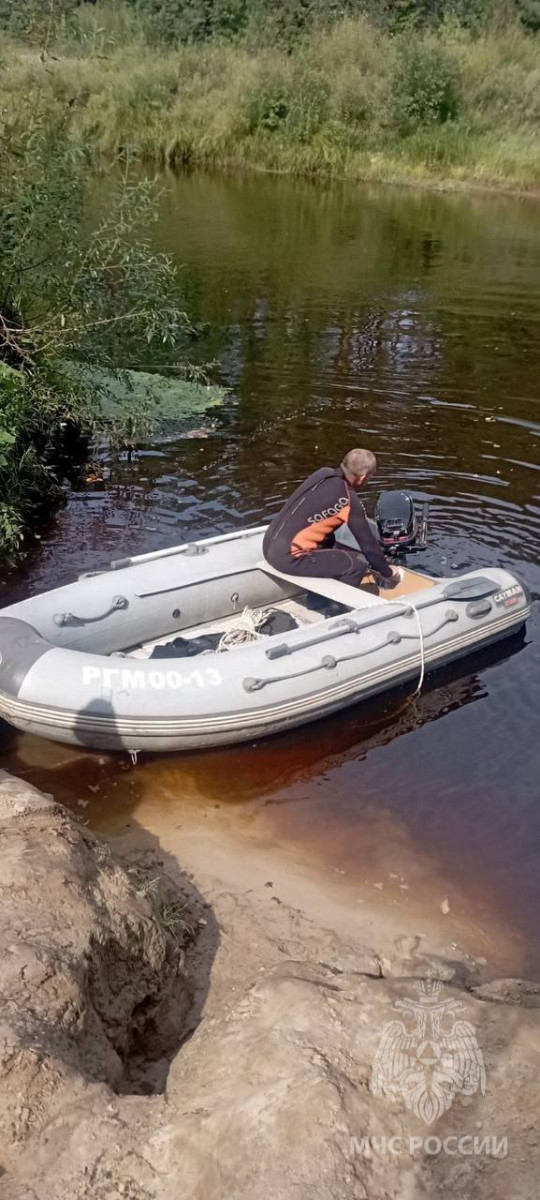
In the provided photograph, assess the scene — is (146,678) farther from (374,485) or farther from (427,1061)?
(374,485)

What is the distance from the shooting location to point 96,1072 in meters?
2.59

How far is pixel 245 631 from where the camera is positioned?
5.59 metres

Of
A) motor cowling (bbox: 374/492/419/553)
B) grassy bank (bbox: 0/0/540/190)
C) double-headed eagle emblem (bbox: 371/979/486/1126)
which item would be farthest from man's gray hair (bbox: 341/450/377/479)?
grassy bank (bbox: 0/0/540/190)

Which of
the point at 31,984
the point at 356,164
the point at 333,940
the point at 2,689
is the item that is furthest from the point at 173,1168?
the point at 356,164

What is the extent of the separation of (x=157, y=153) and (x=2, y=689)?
21370 mm

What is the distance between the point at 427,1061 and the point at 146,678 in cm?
250

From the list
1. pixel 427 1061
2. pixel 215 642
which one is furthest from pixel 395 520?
pixel 427 1061

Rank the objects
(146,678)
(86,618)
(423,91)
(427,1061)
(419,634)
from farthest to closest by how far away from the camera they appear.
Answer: (423,91) → (419,634) → (86,618) → (146,678) → (427,1061)

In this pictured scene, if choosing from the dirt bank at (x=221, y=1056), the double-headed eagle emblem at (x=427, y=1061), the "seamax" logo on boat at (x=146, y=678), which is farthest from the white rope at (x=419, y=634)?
the double-headed eagle emblem at (x=427, y=1061)

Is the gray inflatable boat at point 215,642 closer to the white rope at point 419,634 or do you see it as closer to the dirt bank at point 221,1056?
the white rope at point 419,634

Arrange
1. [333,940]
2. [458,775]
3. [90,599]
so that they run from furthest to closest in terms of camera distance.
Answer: [90,599], [458,775], [333,940]

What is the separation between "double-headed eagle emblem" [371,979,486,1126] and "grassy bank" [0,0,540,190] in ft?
70.4

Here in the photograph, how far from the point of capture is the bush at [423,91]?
2250cm

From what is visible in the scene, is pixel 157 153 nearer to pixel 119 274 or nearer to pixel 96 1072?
pixel 119 274
